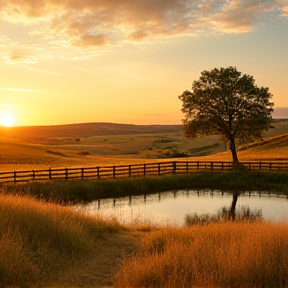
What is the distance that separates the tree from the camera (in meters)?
41.8

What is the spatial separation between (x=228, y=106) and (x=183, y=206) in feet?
61.9

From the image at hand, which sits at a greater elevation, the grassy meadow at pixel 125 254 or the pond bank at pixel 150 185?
the grassy meadow at pixel 125 254

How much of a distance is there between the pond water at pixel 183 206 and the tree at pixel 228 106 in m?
11.1

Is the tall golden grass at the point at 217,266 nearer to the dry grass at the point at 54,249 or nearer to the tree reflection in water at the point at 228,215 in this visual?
the dry grass at the point at 54,249

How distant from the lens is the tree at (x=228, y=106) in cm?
4184

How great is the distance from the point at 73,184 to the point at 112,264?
2090 centimetres

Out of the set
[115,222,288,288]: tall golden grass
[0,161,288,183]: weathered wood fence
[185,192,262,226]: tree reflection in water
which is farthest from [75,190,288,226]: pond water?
[115,222,288,288]: tall golden grass

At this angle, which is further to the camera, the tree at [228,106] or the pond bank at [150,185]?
the tree at [228,106]

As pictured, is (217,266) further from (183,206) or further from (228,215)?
(183,206)

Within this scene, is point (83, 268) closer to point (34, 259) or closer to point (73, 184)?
point (34, 259)

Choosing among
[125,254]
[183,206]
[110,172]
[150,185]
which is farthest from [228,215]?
[110,172]

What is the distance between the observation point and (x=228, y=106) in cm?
4266

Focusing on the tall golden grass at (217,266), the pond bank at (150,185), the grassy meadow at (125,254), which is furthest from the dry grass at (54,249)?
the pond bank at (150,185)

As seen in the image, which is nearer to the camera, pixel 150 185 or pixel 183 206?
pixel 183 206
